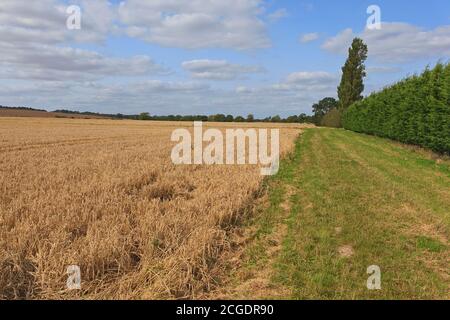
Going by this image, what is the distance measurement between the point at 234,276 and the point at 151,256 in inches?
44.4

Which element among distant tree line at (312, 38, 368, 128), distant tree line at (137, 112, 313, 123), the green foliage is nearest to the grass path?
distant tree line at (312, 38, 368, 128)

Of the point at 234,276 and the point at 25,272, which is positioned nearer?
the point at 25,272

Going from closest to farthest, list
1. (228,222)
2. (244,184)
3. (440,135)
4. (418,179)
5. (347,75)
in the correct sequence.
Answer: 1. (228,222)
2. (244,184)
3. (418,179)
4. (440,135)
5. (347,75)

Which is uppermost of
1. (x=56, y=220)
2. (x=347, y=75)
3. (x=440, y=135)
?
(x=347, y=75)

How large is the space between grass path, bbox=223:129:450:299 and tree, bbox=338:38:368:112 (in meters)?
59.8

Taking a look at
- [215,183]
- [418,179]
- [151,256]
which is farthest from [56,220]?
[418,179]

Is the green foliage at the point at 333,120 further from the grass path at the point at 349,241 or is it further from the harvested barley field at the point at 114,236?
the harvested barley field at the point at 114,236

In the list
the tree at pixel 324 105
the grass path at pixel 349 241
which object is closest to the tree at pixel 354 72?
the grass path at pixel 349 241

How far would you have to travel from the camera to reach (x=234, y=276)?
4.83 m

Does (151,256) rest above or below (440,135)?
below

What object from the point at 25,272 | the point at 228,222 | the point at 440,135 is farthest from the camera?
the point at 440,135

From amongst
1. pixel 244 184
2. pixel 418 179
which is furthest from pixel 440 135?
pixel 244 184

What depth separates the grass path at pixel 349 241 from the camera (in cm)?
445
